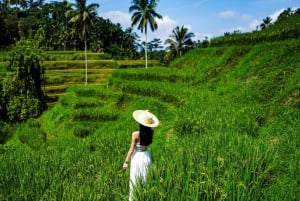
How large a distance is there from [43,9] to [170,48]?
40.4 meters

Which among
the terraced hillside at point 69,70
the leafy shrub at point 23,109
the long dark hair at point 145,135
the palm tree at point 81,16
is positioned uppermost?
the palm tree at point 81,16

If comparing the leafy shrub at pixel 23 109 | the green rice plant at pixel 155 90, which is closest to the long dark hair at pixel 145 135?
the green rice plant at pixel 155 90

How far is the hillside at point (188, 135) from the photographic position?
16.8 feet

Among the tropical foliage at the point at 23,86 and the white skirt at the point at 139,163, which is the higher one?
the white skirt at the point at 139,163

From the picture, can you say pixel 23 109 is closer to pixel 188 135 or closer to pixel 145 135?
pixel 188 135

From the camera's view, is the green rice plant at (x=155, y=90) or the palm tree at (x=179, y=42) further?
the palm tree at (x=179, y=42)

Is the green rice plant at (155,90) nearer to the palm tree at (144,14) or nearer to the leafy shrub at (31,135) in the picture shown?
the leafy shrub at (31,135)

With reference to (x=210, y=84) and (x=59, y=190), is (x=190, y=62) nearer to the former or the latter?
(x=210, y=84)

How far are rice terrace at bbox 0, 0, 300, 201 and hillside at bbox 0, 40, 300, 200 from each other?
31 millimetres

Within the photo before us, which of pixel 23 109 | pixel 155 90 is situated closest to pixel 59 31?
pixel 23 109

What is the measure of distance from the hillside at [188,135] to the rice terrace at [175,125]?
31 mm

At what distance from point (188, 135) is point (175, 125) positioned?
1740mm

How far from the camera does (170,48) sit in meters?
48.7

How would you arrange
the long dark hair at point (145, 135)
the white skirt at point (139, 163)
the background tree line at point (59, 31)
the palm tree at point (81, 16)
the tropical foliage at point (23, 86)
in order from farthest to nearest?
the background tree line at point (59, 31) < the palm tree at point (81, 16) < the tropical foliage at point (23, 86) < the long dark hair at point (145, 135) < the white skirt at point (139, 163)
